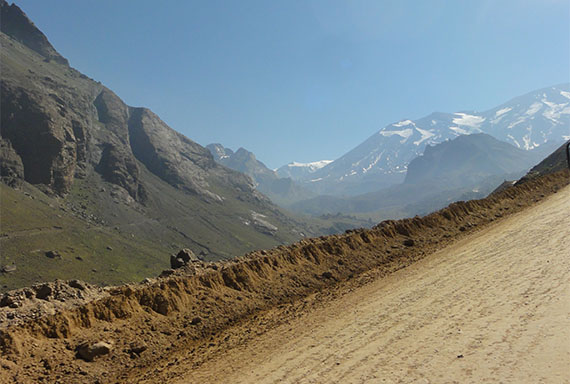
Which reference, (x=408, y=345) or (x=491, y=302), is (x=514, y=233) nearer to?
(x=491, y=302)

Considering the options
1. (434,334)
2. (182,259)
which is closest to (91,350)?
(182,259)

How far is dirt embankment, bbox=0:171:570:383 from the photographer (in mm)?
10906

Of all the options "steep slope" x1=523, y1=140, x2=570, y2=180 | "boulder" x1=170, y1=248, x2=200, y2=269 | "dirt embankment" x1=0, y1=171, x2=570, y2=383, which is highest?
"boulder" x1=170, y1=248, x2=200, y2=269

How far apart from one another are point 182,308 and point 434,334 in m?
9.44

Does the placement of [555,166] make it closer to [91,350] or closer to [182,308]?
[182,308]

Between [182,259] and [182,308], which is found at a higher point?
[182,259]

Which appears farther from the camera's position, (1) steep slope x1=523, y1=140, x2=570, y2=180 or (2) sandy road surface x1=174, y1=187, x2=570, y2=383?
(1) steep slope x1=523, y1=140, x2=570, y2=180

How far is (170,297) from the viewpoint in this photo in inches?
577

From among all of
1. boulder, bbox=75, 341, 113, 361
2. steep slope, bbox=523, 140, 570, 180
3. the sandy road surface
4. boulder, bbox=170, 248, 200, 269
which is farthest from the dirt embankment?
steep slope, bbox=523, 140, 570, 180

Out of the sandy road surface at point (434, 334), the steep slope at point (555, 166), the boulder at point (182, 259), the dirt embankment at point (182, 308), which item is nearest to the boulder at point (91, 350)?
the dirt embankment at point (182, 308)

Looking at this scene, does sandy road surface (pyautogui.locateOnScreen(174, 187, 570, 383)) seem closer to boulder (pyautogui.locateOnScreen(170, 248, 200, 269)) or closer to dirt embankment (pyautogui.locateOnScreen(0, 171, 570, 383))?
dirt embankment (pyautogui.locateOnScreen(0, 171, 570, 383))

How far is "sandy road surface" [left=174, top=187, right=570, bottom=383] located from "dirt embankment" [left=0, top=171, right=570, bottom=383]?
6.54 feet

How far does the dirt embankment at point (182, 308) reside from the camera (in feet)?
35.8

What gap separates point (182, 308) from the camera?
47.6 ft
